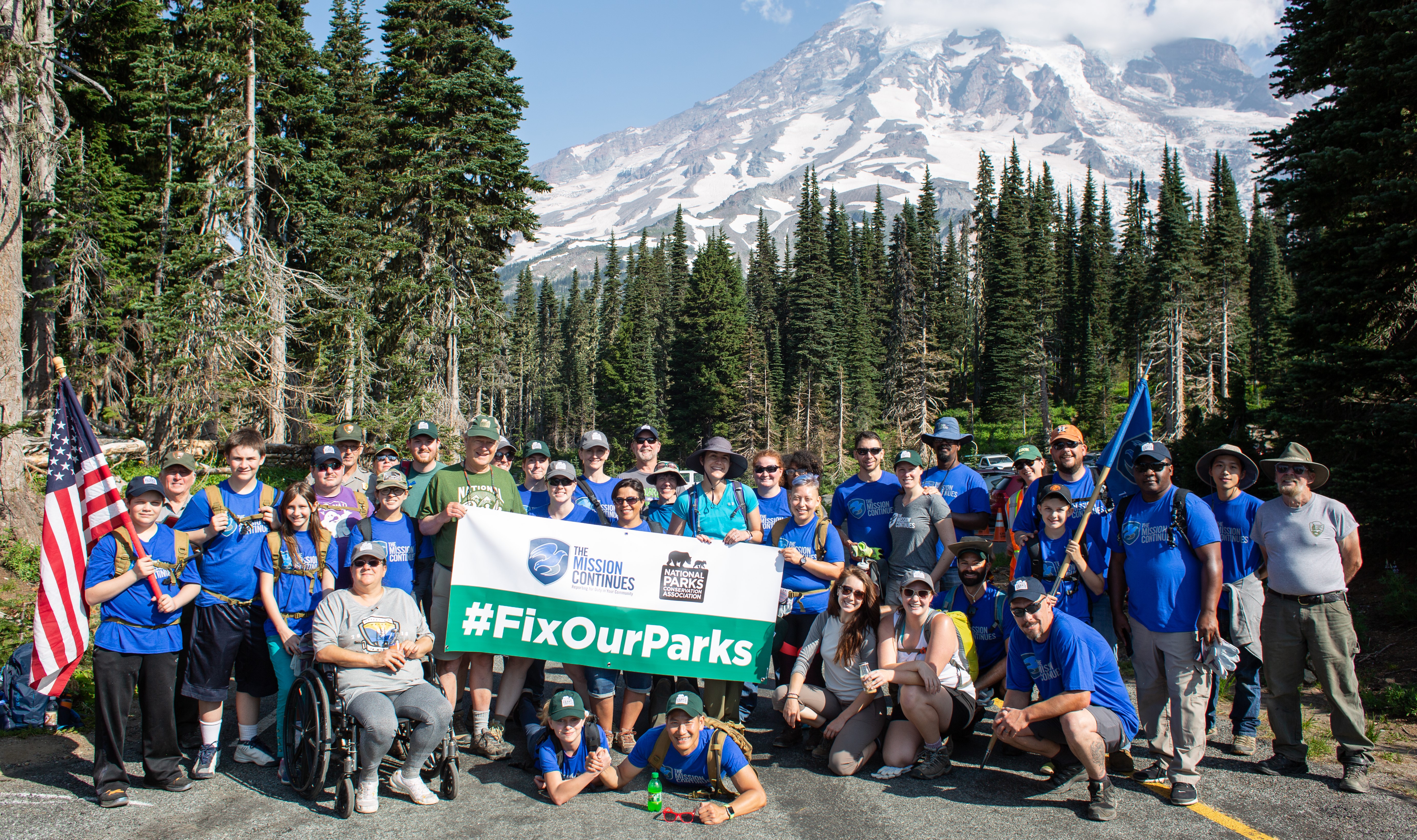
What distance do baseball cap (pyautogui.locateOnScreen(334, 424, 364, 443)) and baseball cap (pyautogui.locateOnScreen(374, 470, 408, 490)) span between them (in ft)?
1.84

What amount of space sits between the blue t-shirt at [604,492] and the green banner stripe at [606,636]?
134 cm

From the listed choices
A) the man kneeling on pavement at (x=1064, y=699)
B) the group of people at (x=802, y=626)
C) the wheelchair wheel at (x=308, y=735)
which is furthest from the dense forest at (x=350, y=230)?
the man kneeling on pavement at (x=1064, y=699)

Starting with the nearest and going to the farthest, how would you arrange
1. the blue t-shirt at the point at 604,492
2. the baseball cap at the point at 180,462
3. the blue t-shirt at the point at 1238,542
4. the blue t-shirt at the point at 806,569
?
1. the baseball cap at the point at 180,462
2. the blue t-shirt at the point at 1238,542
3. the blue t-shirt at the point at 806,569
4. the blue t-shirt at the point at 604,492

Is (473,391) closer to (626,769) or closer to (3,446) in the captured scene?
(3,446)

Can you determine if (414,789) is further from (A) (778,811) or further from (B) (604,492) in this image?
(B) (604,492)

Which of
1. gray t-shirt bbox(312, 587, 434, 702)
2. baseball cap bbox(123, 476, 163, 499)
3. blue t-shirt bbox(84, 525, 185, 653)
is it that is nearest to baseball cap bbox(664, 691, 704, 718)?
gray t-shirt bbox(312, 587, 434, 702)

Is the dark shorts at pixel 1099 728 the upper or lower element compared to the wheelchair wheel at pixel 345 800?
→ upper

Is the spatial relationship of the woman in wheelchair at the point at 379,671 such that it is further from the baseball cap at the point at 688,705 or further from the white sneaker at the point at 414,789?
the baseball cap at the point at 688,705

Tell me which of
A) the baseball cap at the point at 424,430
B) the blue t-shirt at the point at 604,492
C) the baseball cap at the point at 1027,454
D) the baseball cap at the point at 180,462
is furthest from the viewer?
the blue t-shirt at the point at 604,492

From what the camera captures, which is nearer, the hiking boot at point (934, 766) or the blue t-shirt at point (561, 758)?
the blue t-shirt at point (561, 758)

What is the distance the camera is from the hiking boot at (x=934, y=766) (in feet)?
19.0

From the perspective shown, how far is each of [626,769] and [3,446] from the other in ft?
34.0

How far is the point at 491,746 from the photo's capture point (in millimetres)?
6180

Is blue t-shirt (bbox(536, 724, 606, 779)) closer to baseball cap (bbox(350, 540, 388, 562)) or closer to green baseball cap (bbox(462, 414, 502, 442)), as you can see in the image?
baseball cap (bbox(350, 540, 388, 562))
